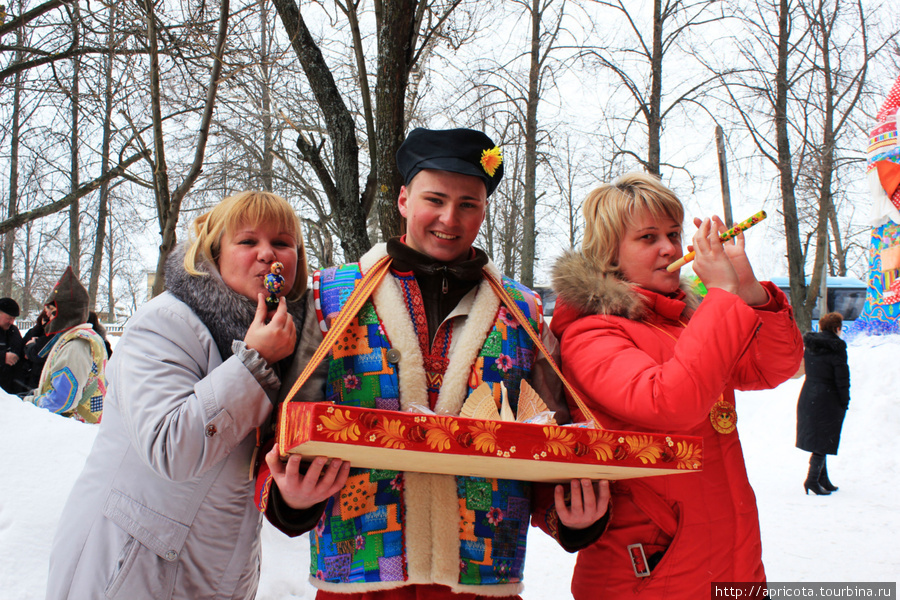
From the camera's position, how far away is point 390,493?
1.65 meters

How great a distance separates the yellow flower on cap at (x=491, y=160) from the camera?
1859 mm

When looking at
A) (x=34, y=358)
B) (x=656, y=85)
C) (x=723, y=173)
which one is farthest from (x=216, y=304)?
(x=723, y=173)

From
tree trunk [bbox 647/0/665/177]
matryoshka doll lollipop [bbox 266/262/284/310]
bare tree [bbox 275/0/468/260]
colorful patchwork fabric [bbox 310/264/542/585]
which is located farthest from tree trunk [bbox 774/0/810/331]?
matryoshka doll lollipop [bbox 266/262/284/310]

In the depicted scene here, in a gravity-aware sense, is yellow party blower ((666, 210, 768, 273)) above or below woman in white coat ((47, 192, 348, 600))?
above

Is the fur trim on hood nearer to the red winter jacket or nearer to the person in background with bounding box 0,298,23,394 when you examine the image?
the red winter jacket

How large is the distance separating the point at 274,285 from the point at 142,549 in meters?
0.79

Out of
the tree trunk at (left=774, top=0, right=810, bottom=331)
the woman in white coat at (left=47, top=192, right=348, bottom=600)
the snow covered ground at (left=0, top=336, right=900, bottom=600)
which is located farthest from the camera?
the tree trunk at (left=774, top=0, right=810, bottom=331)

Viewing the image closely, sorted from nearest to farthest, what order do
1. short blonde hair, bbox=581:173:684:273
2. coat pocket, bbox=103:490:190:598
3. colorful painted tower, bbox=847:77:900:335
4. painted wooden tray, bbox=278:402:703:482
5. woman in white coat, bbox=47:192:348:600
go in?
painted wooden tray, bbox=278:402:703:482 < woman in white coat, bbox=47:192:348:600 < coat pocket, bbox=103:490:190:598 < short blonde hair, bbox=581:173:684:273 < colorful painted tower, bbox=847:77:900:335

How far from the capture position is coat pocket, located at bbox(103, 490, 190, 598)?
1590 mm

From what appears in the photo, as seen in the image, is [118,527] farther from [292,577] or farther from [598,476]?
[292,577]

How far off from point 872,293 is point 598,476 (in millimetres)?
11147

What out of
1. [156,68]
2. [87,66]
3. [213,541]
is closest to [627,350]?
[213,541]

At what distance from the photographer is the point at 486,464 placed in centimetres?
133

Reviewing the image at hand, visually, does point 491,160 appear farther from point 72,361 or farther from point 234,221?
point 72,361
